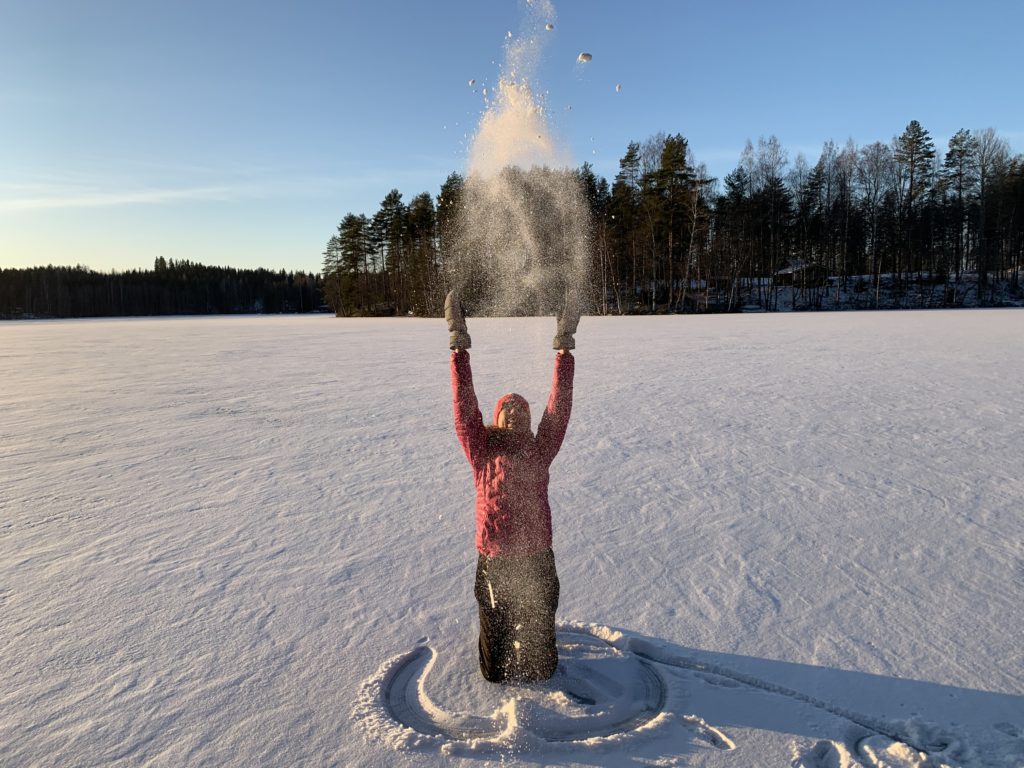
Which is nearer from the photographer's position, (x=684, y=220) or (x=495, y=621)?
(x=495, y=621)

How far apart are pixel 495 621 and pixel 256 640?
4.19ft

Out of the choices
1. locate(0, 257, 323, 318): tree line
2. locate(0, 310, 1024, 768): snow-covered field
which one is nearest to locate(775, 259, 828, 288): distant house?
locate(0, 310, 1024, 768): snow-covered field

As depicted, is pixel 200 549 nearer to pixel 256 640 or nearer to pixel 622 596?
pixel 256 640

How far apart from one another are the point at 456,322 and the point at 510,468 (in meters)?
0.71

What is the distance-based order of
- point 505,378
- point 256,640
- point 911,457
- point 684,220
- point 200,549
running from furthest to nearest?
point 684,220
point 505,378
point 911,457
point 200,549
point 256,640

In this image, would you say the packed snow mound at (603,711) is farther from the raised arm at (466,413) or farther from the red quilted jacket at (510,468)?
the raised arm at (466,413)

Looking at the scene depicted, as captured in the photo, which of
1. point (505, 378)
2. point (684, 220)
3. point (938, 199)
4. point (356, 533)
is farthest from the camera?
point (938, 199)

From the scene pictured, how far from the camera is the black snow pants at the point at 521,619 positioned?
2.75m

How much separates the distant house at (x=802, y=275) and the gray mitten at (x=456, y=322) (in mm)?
48096

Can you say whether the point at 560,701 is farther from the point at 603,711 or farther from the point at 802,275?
the point at 802,275

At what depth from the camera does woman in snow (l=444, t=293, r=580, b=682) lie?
8.94ft

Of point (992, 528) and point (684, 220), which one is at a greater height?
point (684, 220)

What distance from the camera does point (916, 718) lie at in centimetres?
249

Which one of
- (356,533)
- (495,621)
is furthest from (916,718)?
(356,533)
